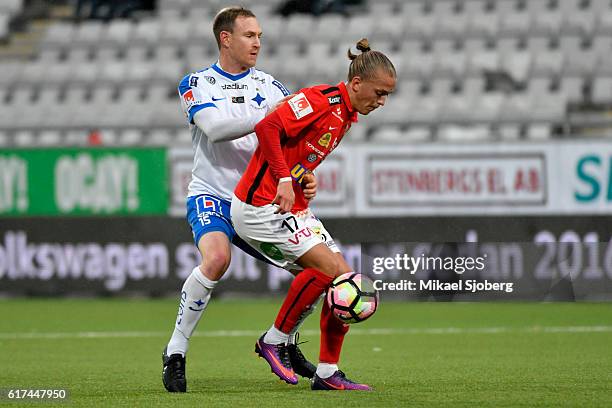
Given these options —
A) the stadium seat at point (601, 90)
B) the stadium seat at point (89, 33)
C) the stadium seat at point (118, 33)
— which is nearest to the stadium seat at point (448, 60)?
the stadium seat at point (601, 90)

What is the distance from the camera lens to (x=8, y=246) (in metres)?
14.1

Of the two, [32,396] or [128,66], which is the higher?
[128,66]

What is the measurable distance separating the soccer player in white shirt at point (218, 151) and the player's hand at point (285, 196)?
39 centimetres

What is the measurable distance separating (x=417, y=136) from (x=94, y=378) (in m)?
8.58

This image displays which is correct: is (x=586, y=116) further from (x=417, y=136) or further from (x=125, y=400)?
(x=125, y=400)

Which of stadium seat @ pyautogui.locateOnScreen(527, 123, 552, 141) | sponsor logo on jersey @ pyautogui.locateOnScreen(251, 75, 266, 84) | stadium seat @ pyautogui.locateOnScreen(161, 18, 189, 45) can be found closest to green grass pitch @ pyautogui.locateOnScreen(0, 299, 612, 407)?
sponsor logo on jersey @ pyautogui.locateOnScreen(251, 75, 266, 84)

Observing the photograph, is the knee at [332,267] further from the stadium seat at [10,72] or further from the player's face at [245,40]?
the stadium seat at [10,72]

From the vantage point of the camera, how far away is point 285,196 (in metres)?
6.09

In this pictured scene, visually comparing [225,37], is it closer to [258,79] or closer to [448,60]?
[258,79]

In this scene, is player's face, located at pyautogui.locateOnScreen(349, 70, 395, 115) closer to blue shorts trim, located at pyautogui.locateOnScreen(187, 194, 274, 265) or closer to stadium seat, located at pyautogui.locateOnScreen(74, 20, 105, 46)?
blue shorts trim, located at pyautogui.locateOnScreen(187, 194, 274, 265)

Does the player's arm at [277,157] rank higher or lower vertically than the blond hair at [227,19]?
lower

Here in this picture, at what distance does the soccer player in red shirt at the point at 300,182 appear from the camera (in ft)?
20.2

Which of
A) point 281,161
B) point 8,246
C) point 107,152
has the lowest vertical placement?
point 8,246

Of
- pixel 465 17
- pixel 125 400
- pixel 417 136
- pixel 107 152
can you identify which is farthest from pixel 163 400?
pixel 465 17
